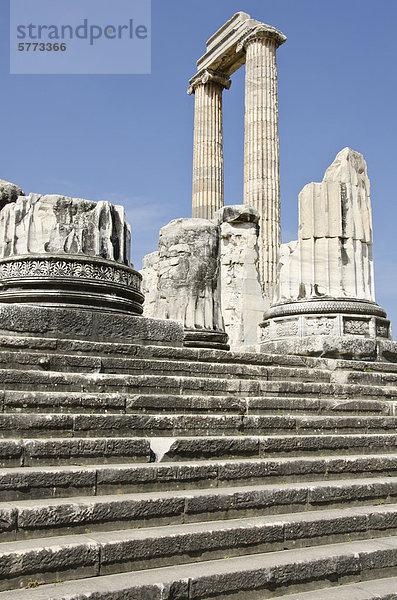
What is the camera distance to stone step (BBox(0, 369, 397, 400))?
4.68 metres

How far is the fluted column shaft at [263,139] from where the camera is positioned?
2156cm

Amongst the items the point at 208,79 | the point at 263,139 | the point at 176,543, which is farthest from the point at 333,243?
the point at 208,79

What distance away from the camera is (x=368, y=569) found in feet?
12.4

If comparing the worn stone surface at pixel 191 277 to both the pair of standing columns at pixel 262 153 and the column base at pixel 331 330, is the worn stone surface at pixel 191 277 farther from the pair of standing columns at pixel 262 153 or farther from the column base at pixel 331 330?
the pair of standing columns at pixel 262 153

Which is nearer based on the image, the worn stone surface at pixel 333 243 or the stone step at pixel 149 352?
the stone step at pixel 149 352

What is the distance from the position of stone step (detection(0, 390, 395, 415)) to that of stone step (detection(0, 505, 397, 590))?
50.1 inches

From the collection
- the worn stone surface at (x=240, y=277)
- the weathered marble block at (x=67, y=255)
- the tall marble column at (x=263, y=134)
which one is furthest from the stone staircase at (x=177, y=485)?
the tall marble column at (x=263, y=134)

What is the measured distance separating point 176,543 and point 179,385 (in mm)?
2081

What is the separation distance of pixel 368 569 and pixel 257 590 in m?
0.86

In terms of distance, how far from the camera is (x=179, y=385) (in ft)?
17.7

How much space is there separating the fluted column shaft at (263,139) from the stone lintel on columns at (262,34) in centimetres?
3

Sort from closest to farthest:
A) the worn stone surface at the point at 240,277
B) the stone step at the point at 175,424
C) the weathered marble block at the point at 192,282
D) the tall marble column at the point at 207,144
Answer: the stone step at the point at 175,424 → the weathered marble block at the point at 192,282 → the worn stone surface at the point at 240,277 → the tall marble column at the point at 207,144

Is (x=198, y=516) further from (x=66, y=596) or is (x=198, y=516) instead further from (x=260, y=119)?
(x=260, y=119)

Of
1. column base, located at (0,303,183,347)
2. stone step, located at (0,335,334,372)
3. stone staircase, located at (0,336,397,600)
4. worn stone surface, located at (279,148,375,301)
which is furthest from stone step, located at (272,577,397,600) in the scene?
worn stone surface, located at (279,148,375,301)
